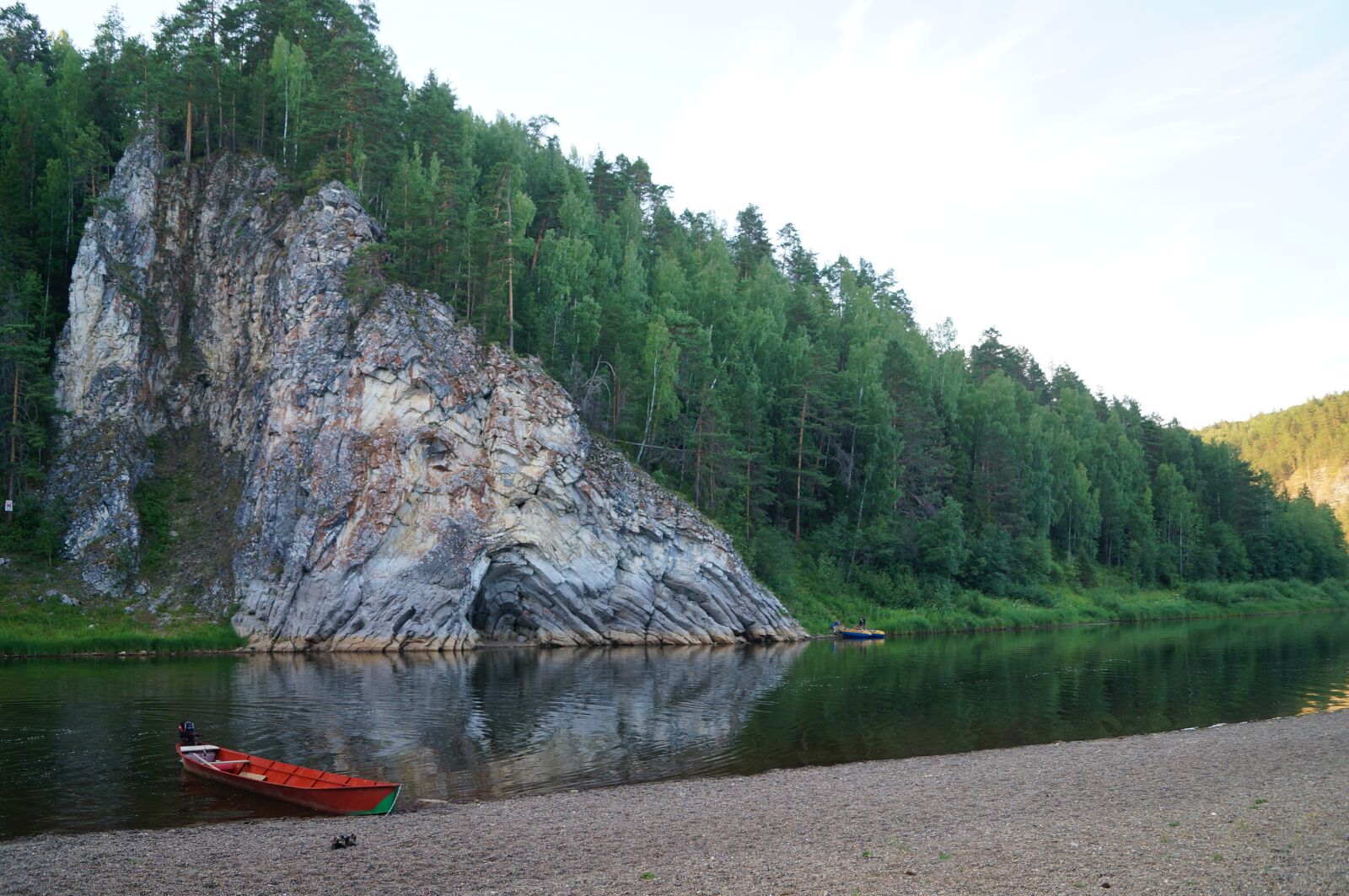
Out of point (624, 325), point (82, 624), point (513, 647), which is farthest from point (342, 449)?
point (624, 325)

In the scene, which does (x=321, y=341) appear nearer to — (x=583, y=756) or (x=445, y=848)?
(x=583, y=756)

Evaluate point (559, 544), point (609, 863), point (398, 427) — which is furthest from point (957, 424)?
point (609, 863)

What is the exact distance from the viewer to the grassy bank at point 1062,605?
235 ft

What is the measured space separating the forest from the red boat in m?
36.1

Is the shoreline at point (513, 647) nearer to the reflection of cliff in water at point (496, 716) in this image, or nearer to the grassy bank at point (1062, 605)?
the grassy bank at point (1062, 605)

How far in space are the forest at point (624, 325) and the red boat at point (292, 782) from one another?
1420 inches

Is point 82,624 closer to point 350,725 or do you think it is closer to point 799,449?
point 350,725

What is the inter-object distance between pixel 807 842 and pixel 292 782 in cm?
1151

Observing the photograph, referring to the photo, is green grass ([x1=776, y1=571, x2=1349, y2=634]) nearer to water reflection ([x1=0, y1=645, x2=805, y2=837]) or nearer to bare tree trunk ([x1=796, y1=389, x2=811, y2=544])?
bare tree trunk ([x1=796, y1=389, x2=811, y2=544])

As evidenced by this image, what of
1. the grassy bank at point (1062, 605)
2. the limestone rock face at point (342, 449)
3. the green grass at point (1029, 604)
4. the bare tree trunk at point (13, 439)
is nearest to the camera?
the limestone rock face at point (342, 449)

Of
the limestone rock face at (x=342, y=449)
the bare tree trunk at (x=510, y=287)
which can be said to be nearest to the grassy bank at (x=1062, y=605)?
the limestone rock face at (x=342, y=449)

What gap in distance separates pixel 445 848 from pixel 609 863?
10.3ft

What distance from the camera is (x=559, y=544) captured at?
52156mm

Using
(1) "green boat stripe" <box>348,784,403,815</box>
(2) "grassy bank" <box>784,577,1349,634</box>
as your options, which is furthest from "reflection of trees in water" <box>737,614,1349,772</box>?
(1) "green boat stripe" <box>348,784,403,815</box>
